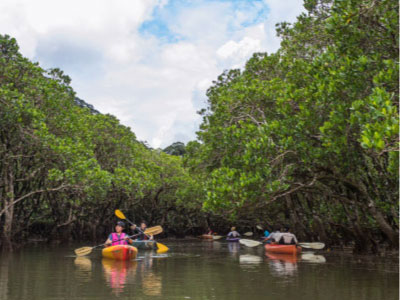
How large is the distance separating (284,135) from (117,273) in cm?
567

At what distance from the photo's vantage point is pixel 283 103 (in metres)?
13.3

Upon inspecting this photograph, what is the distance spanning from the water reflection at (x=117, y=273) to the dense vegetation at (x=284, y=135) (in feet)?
9.13

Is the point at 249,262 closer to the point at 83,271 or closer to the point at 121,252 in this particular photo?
the point at 121,252

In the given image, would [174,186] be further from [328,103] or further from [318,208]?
[328,103]

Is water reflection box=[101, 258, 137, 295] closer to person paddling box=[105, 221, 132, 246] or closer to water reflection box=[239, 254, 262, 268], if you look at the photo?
person paddling box=[105, 221, 132, 246]

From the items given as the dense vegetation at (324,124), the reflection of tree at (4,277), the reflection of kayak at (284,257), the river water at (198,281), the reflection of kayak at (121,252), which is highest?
the dense vegetation at (324,124)

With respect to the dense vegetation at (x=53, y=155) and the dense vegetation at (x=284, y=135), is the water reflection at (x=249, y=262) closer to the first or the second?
the dense vegetation at (x=284, y=135)

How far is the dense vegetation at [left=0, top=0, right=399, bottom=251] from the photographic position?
33.4 feet

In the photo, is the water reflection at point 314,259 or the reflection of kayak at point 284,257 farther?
the reflection of kayak at point 284,257

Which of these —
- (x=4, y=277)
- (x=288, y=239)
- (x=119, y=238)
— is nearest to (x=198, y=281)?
(x=4, y=277)

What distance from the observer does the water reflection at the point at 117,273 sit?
30.1 ft

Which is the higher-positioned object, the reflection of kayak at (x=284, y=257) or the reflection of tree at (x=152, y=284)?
the reflection of tree at (x=152, y=284)

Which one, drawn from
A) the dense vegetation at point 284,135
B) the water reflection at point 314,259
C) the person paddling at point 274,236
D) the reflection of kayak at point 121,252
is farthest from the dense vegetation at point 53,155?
the water reflection at point 314,259

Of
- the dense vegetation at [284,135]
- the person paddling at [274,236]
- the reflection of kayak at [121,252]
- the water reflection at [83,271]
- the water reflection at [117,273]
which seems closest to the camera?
the water reflection at [117,273]
